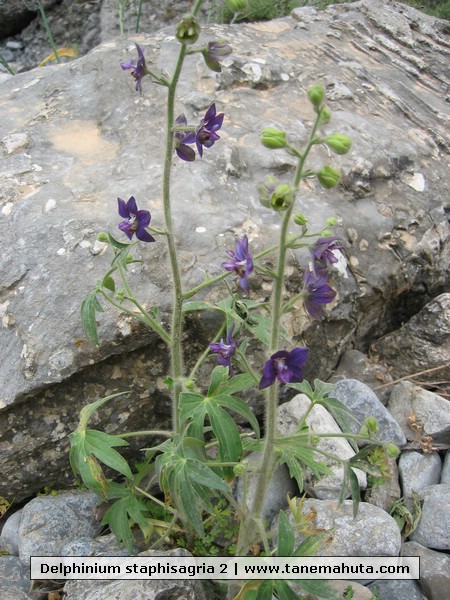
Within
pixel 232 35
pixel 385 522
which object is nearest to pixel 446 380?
pixel 385 522

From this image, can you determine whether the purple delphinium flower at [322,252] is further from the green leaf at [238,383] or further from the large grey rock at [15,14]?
the large grey rock at [15,14]

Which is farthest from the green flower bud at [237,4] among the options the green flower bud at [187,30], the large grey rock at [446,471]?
the large grey rock at [446,471]

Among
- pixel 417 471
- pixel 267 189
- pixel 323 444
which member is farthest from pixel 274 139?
pixel 417 471

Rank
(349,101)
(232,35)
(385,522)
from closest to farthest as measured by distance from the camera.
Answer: (385,522), (349,101), (232,35)

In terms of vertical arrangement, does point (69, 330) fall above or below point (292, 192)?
below

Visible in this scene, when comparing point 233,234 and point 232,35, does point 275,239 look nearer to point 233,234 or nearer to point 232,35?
point 233,234

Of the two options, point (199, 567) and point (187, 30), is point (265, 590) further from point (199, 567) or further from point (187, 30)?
point (187, 30)
